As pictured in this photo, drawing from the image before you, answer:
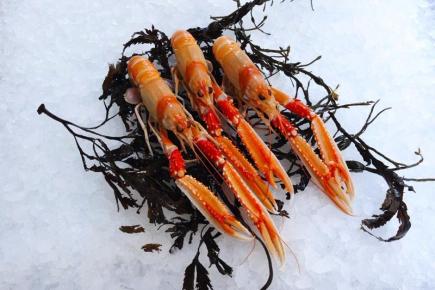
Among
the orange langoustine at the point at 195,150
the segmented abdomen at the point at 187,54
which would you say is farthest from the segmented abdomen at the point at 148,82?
the segmented abdomen at the point at 187,54

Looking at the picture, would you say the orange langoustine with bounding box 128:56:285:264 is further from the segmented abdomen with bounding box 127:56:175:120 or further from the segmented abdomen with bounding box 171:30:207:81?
the segmented abdomen with bounding box 171:30:207:81

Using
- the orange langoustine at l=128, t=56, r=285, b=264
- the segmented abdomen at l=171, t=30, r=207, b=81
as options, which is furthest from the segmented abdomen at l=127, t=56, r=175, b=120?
the segmented abdomen at l=171, t=30, r=207, b=81

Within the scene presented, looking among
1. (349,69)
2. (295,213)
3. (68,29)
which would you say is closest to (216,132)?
(295,213)

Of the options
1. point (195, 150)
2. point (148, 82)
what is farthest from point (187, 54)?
point (195, 150)

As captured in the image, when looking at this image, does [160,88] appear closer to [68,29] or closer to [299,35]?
[68,29]

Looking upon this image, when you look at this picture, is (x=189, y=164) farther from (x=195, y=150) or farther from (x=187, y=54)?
(x=187, y=54)

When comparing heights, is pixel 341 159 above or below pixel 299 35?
below

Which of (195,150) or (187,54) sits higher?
(187,54)

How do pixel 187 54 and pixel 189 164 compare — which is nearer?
pixel 189 164
